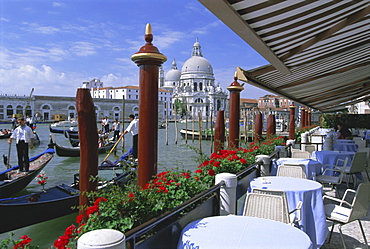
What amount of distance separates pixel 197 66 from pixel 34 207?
83702 millimetres

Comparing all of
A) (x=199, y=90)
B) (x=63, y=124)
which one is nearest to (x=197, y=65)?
(x=199, y=90)

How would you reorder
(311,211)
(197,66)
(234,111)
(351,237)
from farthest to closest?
(197,66) → (234,111) → (351,237) → (311,211)

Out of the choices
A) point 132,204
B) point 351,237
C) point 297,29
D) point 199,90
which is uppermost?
point 199,90

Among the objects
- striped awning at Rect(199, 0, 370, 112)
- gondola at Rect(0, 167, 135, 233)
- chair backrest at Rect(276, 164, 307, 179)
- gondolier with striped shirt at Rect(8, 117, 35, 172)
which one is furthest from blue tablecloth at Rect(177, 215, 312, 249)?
gondolier with striped shirt at Rect(8, 117, 35, 172)

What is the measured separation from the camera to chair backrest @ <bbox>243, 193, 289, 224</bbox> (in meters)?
2.37

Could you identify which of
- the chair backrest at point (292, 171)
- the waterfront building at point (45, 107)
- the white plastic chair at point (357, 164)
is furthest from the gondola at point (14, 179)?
the waterfront building at point (45, 107)

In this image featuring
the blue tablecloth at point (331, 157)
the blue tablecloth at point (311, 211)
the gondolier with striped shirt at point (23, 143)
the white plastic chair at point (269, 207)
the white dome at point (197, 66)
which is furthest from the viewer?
the white dome at point (197, 66)

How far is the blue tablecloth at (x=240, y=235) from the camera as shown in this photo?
5.61 ft

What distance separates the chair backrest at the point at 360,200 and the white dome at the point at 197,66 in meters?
84.7

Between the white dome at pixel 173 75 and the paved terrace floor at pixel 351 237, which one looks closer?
the paved terrace floor at pixel 351 237

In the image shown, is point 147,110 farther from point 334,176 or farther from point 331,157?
point 331,157

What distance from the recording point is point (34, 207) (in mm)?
4652

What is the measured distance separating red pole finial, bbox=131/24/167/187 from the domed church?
77.8 m

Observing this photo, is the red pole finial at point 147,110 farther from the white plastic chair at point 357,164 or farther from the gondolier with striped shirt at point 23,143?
the gondolier with striped shirt at point 23,143
